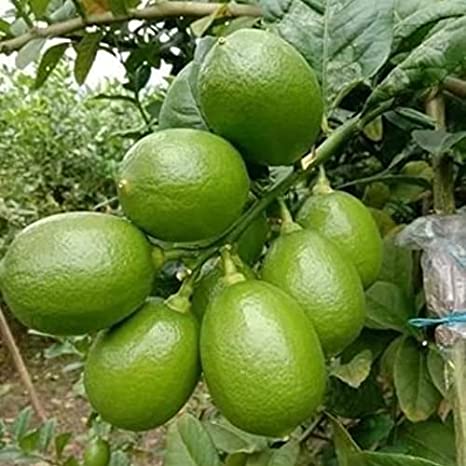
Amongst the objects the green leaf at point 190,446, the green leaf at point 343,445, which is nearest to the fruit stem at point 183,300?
the green leaf at point 343,445

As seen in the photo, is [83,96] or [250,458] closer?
[250,458]

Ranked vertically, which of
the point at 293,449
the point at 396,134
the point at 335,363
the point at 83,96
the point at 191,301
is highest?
the point at 191,301

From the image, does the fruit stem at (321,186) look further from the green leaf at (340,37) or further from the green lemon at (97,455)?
the green lemon at (97,455)

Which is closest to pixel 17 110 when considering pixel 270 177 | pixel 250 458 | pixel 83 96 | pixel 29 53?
pixel 83 96

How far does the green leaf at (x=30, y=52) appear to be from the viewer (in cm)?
99

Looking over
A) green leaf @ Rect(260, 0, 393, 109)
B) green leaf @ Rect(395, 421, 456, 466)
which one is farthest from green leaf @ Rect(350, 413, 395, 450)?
green leaf @ Rect(260, 0, 393, 109)

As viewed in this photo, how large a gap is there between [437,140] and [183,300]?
250 mm

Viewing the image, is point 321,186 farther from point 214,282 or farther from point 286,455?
point 286,455

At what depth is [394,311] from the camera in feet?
2.59

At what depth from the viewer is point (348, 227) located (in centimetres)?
56

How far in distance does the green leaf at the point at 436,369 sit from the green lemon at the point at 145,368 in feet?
0.97

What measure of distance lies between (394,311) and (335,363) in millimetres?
78

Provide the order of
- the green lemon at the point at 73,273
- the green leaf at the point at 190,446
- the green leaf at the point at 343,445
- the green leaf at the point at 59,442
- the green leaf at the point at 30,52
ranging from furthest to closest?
the green leaf at the point at 59,442 → the green leaf at the point at 30,52 → the green leaf at the point at 190,446 → the green leaf at the point at 343,445 → the green lemon at the point at 73,273

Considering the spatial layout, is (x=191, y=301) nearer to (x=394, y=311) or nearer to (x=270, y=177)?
(x=270, y=177)
